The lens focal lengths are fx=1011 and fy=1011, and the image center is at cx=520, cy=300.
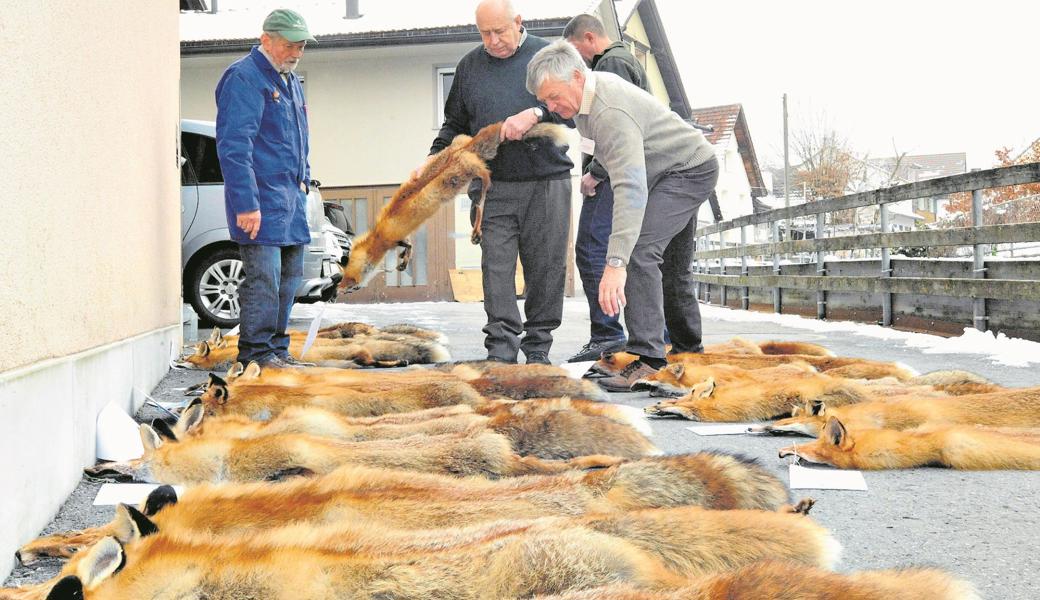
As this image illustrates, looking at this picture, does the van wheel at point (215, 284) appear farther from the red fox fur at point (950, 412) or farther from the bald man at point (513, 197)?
the red fox fur at point (950, 412)

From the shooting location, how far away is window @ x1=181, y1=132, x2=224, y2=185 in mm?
11164

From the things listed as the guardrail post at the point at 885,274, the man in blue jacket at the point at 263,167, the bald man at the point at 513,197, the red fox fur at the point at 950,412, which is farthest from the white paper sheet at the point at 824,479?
the guardrail post at the point at 885,274

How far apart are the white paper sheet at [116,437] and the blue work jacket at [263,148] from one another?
2.30 meters

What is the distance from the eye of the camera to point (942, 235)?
32.1ft

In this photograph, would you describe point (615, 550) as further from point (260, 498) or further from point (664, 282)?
point (664, 282)

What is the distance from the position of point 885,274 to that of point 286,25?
749 cm

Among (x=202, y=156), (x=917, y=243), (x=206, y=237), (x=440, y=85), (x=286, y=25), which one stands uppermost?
(x=440, y=85)

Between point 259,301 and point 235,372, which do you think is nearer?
point 235,372

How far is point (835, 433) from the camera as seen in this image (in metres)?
3.72

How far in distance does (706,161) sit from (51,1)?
12.7ft

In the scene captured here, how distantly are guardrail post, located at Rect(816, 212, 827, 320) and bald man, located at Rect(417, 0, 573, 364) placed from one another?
675cm

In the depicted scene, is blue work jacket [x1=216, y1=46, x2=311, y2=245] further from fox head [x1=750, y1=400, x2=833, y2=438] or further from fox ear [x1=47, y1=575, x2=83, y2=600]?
fox ear [x1=47, y1=575, x2=83, y2=600]

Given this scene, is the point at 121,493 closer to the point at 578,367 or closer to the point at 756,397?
the point at 756,397

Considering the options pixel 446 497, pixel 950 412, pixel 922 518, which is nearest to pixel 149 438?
pixel 446 497
